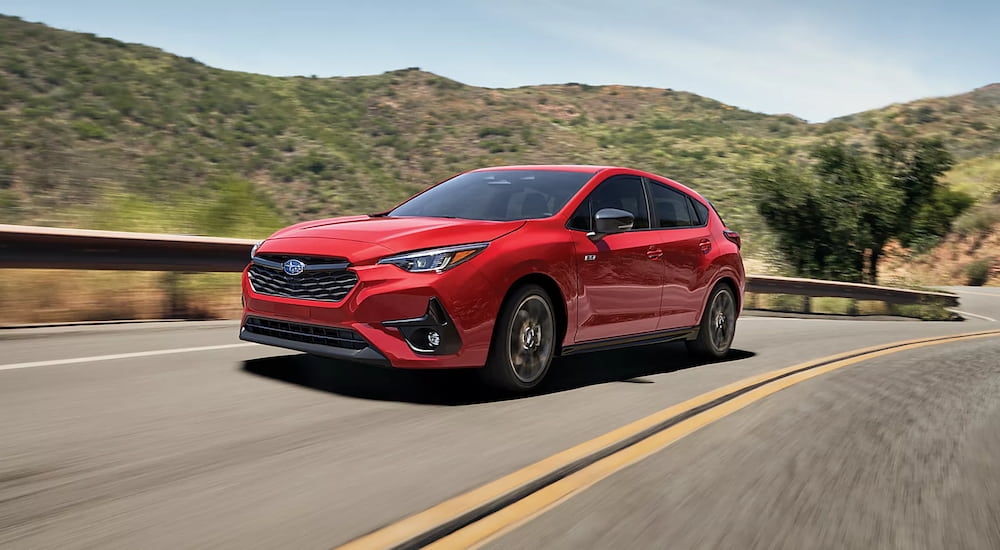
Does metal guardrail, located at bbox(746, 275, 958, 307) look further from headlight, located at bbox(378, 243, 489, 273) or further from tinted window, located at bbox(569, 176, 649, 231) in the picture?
headlight, located at bbox(378, 243, 489, 273)

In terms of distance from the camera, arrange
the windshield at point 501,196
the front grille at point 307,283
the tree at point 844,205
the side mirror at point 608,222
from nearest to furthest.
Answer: the front grille at point 307,283 → the side mirror at point 608,222 → the windshield at point 501,196 → the tree at point 844,205

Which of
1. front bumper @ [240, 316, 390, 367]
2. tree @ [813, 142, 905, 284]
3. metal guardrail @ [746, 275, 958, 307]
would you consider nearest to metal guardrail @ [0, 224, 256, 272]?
front bumper @ [240, 316, 390, 367]

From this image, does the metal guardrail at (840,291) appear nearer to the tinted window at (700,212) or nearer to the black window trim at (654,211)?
the tinted window at (700,212)

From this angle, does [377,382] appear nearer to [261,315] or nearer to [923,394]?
[261,315]

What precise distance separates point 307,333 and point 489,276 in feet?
3.98

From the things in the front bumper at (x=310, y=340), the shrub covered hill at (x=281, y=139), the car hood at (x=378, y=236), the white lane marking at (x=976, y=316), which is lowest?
the white lane marking at (x=976, y=316)

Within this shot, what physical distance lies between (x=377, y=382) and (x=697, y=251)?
3.51 m

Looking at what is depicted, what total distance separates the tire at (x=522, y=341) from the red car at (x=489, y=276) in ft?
0.03

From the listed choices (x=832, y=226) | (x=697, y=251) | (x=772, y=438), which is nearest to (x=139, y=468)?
(x=772, y=438)

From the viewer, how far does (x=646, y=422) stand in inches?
238

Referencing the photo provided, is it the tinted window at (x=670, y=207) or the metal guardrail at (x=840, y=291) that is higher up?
the tinted window at (x=670, y=207)

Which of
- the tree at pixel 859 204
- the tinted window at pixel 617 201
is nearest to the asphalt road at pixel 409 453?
the tinted window at pixel 617 201

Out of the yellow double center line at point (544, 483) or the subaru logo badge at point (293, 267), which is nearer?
the yellow double center line at point (544, 483)

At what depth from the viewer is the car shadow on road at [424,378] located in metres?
6.46
